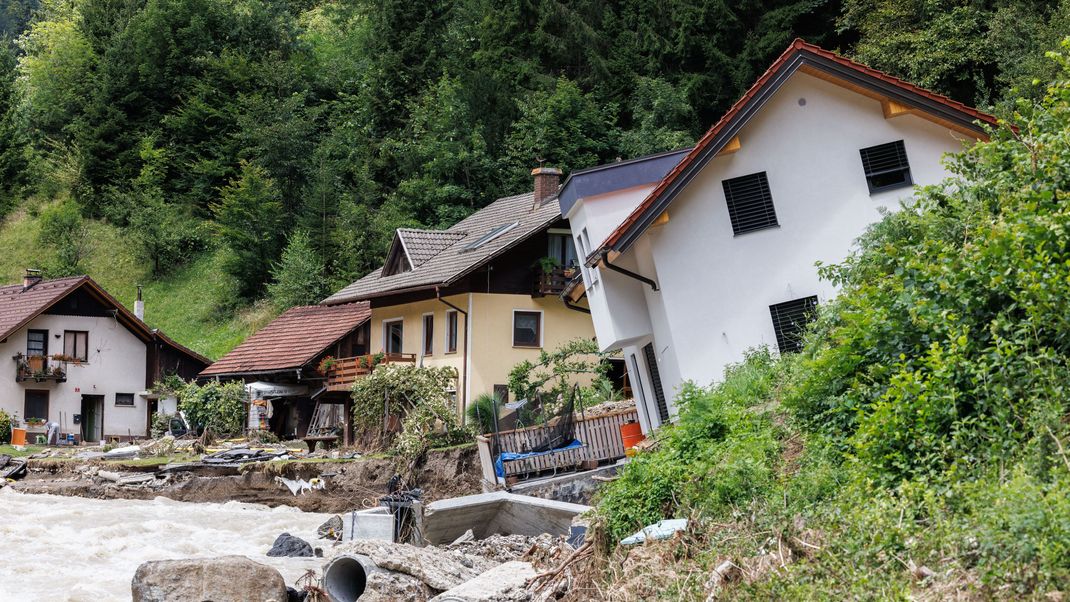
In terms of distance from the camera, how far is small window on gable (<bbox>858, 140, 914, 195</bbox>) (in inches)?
792

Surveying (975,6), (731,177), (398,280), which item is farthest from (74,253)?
(731,177)

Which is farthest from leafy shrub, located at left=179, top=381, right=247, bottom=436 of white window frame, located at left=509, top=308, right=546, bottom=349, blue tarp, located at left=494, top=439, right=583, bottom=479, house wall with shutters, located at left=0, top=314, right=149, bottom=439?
blue tarp, located at left=494, top=439, right=583, bottom=479

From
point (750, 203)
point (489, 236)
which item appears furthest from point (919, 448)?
point (489, 236)

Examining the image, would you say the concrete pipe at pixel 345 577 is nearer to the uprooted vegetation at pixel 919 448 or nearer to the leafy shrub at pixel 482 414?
the uprooted vegetation at pixel 919 448

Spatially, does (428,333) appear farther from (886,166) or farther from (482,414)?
(886,166)

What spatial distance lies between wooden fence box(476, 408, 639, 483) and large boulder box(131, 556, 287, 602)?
9576 millimetres

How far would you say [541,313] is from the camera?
3644cm

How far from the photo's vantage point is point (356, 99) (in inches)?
2409

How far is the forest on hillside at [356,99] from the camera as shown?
45.7 m

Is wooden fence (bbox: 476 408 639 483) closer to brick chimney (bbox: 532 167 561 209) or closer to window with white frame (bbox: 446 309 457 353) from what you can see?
window with white frame (bbox: 446 309 457 353)

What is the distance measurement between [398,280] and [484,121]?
1518 centimetres

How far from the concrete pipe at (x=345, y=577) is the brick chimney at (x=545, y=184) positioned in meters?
24.7

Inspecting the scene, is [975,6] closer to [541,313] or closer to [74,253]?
[541,313]

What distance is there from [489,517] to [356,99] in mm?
44416
